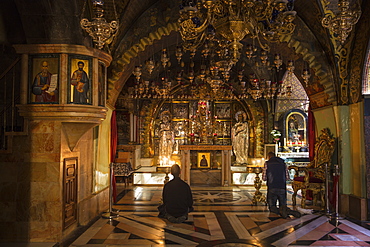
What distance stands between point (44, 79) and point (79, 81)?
606 millimetres

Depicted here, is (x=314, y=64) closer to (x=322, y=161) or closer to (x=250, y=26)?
(x=322, y=161)

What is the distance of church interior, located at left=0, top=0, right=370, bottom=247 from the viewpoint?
567 cm

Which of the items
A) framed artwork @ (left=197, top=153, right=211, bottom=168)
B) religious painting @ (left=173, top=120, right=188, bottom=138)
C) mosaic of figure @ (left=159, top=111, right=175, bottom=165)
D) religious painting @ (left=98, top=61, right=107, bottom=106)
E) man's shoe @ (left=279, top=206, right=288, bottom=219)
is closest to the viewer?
religious painting @ (left=98, top=61, right=107, bottom=106)

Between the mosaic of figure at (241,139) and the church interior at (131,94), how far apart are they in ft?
15.7

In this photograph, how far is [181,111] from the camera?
17.7m

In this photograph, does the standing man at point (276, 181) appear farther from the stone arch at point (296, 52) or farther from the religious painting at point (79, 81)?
the religious painting at point (79, 81)

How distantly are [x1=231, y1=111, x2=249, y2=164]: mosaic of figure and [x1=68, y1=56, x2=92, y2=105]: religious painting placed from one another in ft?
40.7

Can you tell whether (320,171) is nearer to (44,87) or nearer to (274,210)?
(274,210)

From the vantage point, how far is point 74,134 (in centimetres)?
620

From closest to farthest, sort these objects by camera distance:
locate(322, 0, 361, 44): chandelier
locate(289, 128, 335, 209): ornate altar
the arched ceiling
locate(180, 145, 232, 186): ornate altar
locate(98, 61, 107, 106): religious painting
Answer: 1. locate(322, 0, 361, 44): chandelier
2. locate(98, 61, 107, 106): religious painting
3. the arched ceiling
4. locate(289, 128, 335, 209): ornate altar
5. locate(180, 145, 232, 186): ornate altar

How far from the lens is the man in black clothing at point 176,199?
22.6 ft

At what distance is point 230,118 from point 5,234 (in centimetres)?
1331

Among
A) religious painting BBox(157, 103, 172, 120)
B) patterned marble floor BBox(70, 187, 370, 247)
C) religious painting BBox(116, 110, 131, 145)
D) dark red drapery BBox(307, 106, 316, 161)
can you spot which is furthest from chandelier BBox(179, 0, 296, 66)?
religious painting BBox(157, 103, 172, 120)

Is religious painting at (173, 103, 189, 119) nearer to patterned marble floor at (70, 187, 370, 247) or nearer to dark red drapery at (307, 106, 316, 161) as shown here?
dark red drapery at (307, 106, 316, 161)
